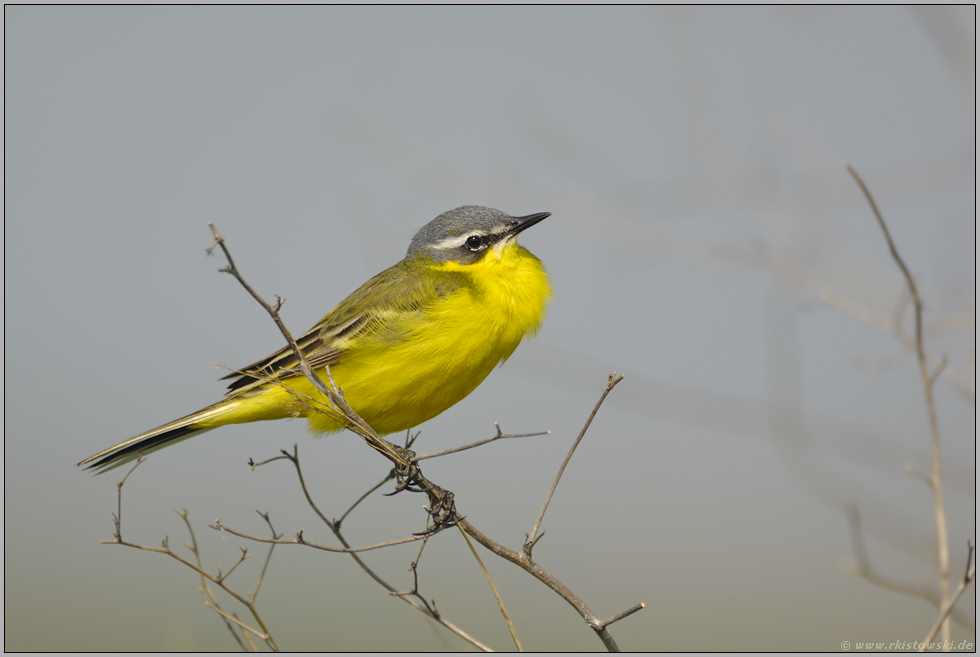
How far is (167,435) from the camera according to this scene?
16.6ft

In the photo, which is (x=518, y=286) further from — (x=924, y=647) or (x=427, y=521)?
(x=924, y=647)

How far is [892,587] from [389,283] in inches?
144

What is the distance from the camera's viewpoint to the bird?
470 centimetres

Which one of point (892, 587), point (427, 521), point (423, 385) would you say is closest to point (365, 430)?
point (427, 521)

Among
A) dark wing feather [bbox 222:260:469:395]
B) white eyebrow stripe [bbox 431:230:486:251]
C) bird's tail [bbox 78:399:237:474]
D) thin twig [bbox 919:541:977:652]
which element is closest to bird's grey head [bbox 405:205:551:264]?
white eyebrow stripe [bbox 431:230:486:251]

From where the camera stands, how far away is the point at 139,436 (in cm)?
493

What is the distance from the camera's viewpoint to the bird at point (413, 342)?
4703mm

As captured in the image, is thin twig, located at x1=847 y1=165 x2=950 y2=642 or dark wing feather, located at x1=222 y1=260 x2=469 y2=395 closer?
thin twig, located at x1=847 y1=165 x2=950 y2=642

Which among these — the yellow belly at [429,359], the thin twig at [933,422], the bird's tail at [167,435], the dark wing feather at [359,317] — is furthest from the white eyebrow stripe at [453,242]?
the thin twig at [933,422]

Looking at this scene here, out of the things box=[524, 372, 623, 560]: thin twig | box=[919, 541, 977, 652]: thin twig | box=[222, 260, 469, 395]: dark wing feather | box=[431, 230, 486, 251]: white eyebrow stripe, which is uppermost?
box=[431, 230, 486, 251]: white eyebrow stripe

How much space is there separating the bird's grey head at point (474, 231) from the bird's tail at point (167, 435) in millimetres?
1914

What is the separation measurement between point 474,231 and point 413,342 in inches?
42.8

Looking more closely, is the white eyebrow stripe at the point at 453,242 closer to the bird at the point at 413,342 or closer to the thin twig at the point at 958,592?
the bird at the point at 413,342

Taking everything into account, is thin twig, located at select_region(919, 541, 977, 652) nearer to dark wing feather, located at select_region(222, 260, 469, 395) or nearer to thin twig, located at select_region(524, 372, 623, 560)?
thin twig, located at select_region(524, 372, 623, 560)
